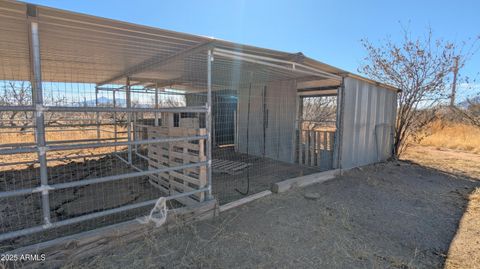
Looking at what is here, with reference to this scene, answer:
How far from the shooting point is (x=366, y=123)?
5.98m

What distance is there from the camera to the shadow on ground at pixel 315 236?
224cm

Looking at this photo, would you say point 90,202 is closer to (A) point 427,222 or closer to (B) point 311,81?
(A) point 427,222

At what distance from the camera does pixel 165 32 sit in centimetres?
247

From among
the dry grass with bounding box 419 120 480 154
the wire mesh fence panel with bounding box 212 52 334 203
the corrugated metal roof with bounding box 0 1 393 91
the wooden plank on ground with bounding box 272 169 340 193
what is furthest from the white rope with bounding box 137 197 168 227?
the dry grass with bounding box 419 120 480 154

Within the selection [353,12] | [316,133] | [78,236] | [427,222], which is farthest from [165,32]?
[353,12]

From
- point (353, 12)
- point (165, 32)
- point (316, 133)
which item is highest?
point (353, 12)

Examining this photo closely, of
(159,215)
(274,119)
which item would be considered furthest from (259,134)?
(159,215)

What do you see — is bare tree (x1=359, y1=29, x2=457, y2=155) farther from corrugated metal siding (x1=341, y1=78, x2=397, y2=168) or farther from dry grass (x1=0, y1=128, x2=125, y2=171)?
dry grass (x1=0, y1=128, x2=125, y2=171)

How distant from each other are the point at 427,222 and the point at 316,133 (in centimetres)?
305

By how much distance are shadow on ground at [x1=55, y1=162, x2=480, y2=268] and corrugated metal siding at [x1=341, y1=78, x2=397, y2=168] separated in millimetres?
1557

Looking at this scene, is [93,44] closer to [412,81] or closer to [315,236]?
[315,236]

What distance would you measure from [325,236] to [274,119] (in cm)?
411

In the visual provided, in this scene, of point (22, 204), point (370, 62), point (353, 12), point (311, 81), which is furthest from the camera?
point (370, 62)

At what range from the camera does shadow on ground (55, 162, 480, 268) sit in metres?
2.24
